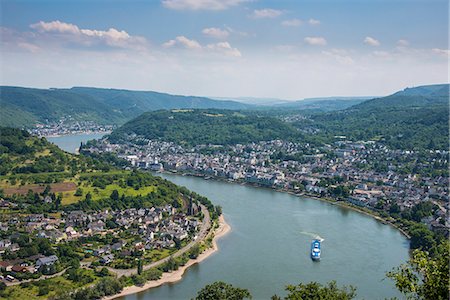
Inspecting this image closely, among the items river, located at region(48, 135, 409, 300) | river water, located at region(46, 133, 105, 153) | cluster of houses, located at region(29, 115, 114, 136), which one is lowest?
river, located at region(48, 135, 409, 300)

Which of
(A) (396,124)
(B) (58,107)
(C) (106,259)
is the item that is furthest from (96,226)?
(B) (58,107)

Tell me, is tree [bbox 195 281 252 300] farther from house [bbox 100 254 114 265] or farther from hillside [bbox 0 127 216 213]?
hillside [bbox 0 127 216 213]

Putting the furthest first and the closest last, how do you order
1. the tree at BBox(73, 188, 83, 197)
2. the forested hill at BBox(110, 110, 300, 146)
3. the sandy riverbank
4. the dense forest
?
the forested hill at BBox(110, 110, 300, 146), the dense forest, the tree at BBox(73, 188, 83, 197), the sandy riverbank

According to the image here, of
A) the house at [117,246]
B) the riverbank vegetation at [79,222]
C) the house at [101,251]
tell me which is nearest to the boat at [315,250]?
the riverbank vegetation at [79,222]

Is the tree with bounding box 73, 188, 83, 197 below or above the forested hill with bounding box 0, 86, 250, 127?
below

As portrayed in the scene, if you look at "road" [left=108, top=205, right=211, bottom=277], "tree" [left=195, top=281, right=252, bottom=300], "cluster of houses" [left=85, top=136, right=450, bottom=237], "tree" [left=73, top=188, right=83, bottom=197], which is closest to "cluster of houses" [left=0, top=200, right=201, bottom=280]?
"road" [left=108, top=205, right=211, bottom=277]

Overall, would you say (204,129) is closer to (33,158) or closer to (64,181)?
(33,158)

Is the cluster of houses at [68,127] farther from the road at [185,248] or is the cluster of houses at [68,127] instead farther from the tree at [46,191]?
the road at [185,248]
